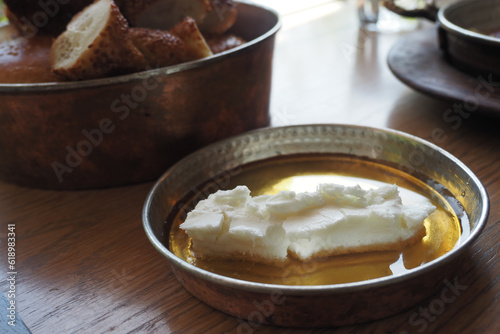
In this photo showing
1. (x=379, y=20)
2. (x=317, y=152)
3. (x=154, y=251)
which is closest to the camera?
(x=154, y=251)

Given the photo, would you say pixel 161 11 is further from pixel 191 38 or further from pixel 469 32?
pixel 469 32

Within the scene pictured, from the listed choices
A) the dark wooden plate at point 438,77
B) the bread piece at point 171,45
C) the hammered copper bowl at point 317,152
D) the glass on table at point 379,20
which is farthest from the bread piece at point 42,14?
the glass on table at point 379,20

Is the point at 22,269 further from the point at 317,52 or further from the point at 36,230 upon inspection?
the point at 317,52

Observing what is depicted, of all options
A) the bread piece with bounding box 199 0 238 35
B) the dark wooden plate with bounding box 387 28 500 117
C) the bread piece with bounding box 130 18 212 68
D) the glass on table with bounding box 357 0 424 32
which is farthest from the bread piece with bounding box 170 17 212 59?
the glass on table with bounding box 357 0 424 32

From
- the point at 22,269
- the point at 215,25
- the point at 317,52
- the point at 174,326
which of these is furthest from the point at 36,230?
the point at 317,52

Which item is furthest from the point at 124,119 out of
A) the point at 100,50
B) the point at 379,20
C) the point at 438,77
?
the point at 379,20

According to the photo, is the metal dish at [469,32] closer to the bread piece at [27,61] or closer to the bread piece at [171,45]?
the bread piece at [171,45]
